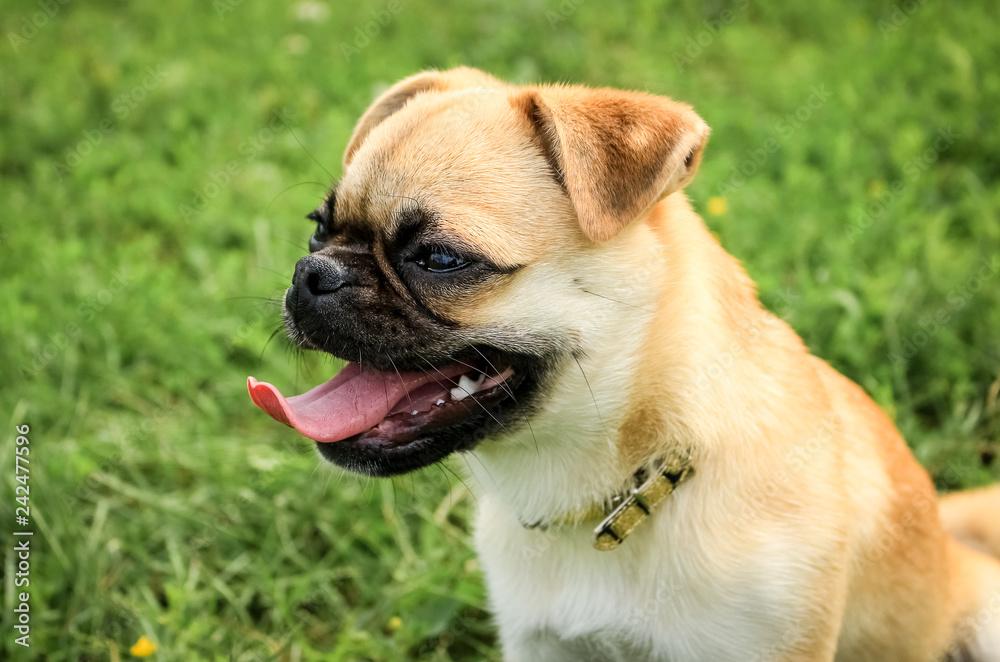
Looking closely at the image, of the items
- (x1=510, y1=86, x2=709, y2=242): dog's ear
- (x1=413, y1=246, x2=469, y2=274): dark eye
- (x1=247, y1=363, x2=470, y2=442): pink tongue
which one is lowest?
(x1=247, y1=363, x2=470, y2=442): pink tongue

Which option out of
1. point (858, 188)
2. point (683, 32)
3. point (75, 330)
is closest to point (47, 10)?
point (75, 330)

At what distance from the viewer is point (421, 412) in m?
2.62

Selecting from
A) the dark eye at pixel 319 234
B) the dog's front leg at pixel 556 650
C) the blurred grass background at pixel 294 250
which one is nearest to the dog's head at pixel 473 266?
the dark eye at pixel 319 234

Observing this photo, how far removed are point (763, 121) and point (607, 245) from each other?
175 inches

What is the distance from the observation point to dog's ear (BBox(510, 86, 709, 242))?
241 cm

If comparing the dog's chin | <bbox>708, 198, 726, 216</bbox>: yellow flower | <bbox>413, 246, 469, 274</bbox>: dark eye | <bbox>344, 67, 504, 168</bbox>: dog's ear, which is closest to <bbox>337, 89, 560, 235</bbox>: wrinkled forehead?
<bbox>413, 246, 469, 274</bbox>: dark eye

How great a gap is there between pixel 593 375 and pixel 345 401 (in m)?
0.78

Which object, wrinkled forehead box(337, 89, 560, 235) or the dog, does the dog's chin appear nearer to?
the dog

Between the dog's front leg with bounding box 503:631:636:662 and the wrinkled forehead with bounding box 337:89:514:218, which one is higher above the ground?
the wrinkled forehead with bounding box 337:89:514:218

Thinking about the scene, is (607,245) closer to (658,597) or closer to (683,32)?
(658,597)

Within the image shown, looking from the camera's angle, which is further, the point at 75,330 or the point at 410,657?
the point at 75,330

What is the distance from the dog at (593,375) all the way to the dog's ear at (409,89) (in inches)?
15.0

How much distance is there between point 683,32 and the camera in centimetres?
767

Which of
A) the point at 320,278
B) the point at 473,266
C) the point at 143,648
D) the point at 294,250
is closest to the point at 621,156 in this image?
the point at 473,266
